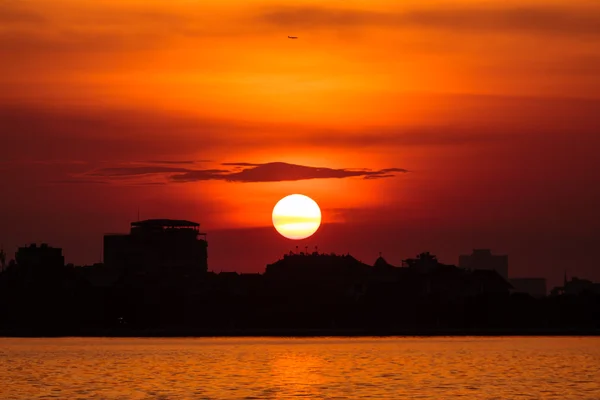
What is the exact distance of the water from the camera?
93.6 m

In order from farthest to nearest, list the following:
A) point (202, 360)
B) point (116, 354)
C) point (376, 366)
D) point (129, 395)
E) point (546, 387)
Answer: point (116, 354) < point (202, 360) < point (376, 366) < point (546, 387) < point (129, 395)

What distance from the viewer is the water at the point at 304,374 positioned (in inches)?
3684

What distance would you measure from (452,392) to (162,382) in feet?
82.4

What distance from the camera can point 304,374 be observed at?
11850 cm

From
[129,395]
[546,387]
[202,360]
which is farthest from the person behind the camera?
[202,360]

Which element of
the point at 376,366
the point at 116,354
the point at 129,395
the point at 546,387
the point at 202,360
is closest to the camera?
the point at 129,395

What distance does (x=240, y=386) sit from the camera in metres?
100

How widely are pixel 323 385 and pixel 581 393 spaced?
2055 cm

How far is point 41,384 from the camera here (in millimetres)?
103000

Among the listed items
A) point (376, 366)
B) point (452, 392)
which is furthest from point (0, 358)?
point (452, 392)

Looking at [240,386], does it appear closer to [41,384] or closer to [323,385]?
[323,385]

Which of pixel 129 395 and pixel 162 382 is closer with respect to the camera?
pixel 129 395

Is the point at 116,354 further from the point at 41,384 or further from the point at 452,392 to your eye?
the point at 452,392

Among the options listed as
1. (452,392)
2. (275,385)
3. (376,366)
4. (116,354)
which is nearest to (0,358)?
(116,354)
